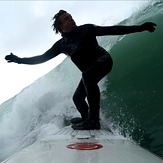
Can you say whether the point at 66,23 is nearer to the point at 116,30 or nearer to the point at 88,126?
the point at 116,30

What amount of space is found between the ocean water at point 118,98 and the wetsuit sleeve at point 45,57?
993mm

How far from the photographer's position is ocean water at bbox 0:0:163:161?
172 inches

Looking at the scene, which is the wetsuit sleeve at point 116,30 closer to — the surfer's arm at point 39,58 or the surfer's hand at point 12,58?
the surfer's arm at point 39,58

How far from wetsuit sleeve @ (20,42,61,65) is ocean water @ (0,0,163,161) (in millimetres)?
993

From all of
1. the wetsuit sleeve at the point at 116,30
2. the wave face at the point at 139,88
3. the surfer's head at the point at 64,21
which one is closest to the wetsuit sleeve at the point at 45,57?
the surfer's head at the point at 64,21

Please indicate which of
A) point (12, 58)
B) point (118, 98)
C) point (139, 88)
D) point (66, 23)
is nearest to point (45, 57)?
point (12, 58)

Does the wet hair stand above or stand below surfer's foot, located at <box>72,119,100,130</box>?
above

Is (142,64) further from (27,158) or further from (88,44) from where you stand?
(27,158)

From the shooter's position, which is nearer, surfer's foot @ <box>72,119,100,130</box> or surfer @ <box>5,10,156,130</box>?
surfer @ <box>5,10,156,130</box>

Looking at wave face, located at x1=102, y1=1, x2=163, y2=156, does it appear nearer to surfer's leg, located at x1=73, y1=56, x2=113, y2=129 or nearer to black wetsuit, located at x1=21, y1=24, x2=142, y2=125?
surfer's leg, located at x1=73, y1=56, x2=113, y2=129

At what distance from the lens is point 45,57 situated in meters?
3.92

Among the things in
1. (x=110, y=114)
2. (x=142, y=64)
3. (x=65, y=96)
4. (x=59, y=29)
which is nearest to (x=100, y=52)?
(x=59, y=29)

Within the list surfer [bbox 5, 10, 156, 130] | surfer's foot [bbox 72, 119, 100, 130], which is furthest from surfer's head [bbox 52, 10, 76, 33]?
surfer's foot [bbox 72, 119, 100, 130]

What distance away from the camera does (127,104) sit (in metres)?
5.18
